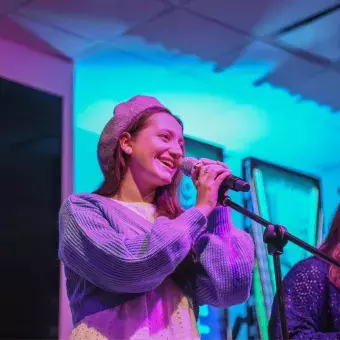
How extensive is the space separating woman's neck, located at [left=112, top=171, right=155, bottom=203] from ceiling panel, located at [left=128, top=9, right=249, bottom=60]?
1428 mm

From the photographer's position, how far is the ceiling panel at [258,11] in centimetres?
288

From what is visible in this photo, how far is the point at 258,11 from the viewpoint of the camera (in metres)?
2.95

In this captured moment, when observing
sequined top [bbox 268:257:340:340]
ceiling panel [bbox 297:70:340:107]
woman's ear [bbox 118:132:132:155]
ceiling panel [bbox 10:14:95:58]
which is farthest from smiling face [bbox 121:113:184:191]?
ceiling panel [bbox 297:70:340:107]

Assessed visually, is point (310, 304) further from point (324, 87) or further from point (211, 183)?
point (324, 87)

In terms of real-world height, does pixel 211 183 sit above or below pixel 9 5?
below

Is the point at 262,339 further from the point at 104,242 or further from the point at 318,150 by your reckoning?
the point at 104,242

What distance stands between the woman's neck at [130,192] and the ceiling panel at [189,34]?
4.68 ft

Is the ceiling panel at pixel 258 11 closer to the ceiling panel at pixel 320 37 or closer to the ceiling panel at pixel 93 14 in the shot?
the ceiling panel at pixel 320 37

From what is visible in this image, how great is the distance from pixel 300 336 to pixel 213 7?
1582 mm

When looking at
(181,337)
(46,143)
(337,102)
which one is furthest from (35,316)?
(337,102)

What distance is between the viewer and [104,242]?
1378mm

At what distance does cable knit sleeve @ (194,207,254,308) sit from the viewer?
1502mm

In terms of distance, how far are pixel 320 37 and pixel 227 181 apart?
77.7 inches

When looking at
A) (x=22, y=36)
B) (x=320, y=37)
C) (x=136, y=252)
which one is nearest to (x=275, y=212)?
(x=320, y=37)
